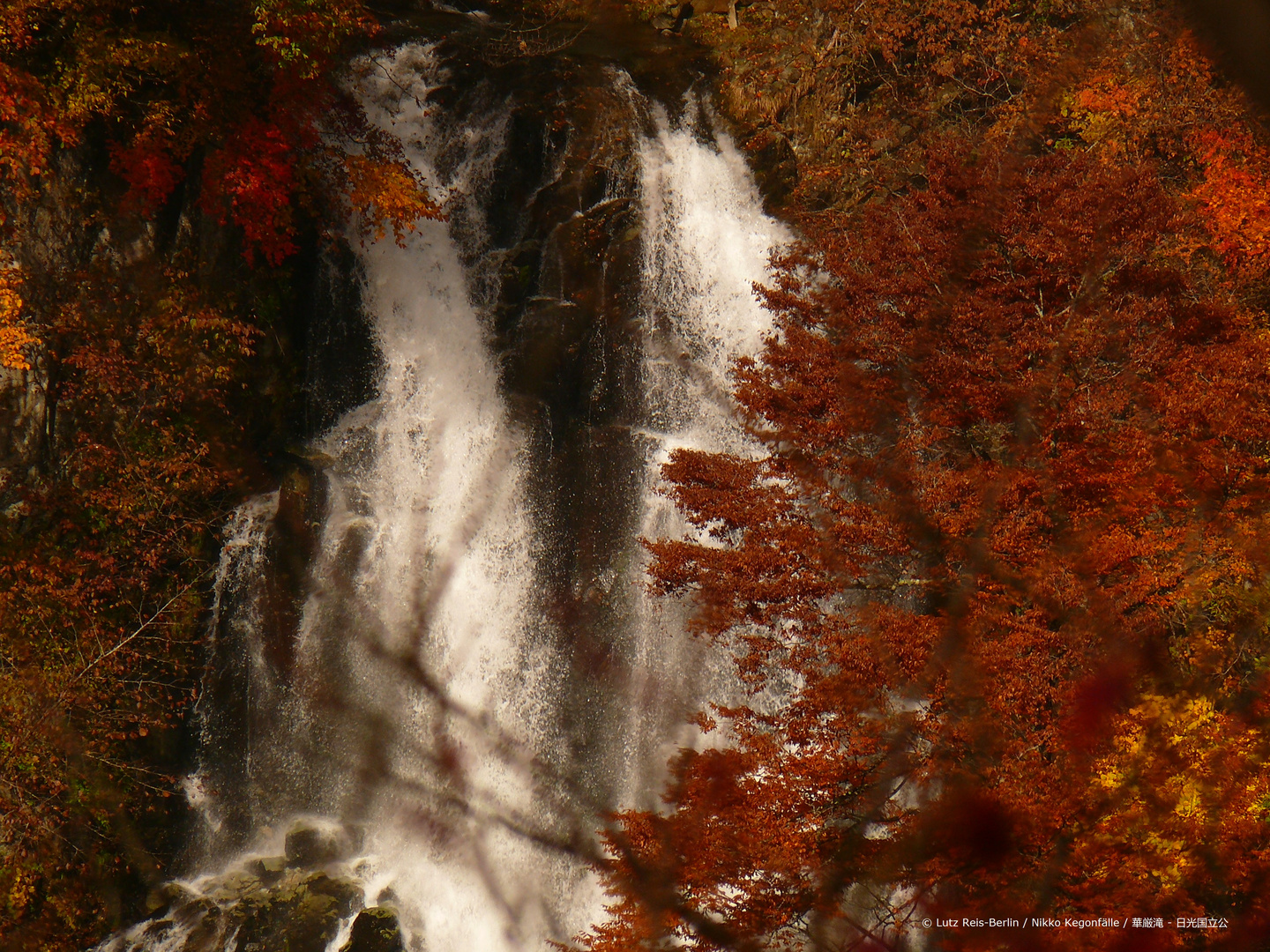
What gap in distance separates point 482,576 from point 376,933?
5431 millimetres

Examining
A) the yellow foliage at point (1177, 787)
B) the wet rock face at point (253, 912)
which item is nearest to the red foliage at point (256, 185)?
the wet rock face at point (253, 912)

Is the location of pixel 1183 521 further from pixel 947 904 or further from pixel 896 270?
pixel 947 904

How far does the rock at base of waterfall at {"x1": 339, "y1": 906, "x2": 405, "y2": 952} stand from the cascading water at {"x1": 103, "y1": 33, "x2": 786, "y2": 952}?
0.48 feet

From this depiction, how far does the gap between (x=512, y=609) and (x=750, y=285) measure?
22.5ft

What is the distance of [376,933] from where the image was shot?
37.4 feet

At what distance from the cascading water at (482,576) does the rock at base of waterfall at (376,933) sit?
5.8 inches

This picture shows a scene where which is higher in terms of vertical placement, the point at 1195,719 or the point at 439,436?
the point at 439,436

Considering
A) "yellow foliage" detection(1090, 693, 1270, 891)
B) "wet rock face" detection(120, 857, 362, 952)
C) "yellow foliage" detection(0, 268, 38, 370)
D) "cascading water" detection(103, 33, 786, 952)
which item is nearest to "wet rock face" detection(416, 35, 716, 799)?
"cascading water" detection(103, 33, 786, 952)

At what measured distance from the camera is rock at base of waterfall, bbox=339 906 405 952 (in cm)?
1130

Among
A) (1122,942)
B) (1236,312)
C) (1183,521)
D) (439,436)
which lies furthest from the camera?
(439,436)

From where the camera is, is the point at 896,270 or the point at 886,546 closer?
the point at 886,546

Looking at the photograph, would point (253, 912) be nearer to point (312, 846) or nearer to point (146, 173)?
point (312, 846)

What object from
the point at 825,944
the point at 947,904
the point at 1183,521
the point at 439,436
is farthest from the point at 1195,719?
the point at 439,436

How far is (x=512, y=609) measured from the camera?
495 inches
